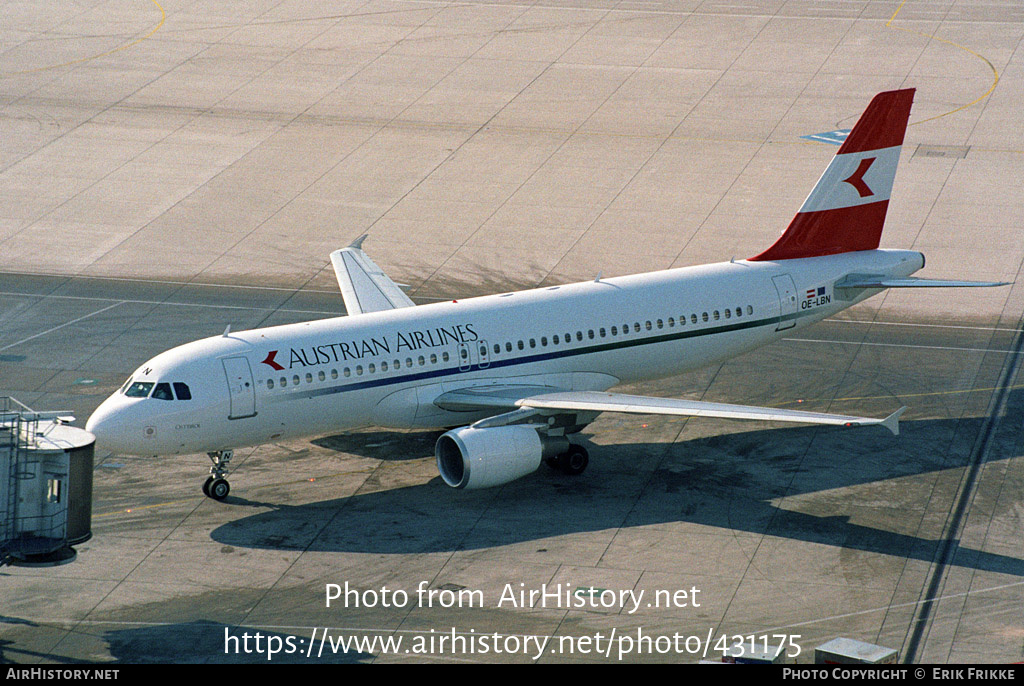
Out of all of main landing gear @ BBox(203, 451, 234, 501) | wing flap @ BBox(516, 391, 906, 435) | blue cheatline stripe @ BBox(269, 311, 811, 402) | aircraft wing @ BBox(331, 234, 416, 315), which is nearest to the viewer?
wing flap @ BBox(516, 391, 906, 435)

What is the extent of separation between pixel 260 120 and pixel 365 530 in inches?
1404

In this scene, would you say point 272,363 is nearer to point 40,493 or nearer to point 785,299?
point 40,493

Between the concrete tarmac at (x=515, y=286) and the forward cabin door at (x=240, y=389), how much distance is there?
2.58 meters

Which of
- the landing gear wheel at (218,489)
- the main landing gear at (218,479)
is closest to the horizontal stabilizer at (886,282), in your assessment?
the main landing gear at (218,479)

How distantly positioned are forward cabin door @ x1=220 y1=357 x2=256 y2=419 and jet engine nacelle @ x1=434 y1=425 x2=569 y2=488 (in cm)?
495

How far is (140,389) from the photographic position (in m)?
36.0

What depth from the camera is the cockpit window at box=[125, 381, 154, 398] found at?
1415 inches

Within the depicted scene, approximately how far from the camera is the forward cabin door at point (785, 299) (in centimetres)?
4244

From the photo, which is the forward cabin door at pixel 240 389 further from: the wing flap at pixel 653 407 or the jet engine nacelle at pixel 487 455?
the wing flap at pixel 653 407

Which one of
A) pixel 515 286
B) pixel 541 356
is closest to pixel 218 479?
pixel 541 356

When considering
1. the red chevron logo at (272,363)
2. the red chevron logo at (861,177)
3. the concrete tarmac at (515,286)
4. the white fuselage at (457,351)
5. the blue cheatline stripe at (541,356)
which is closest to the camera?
the concrete tarmac at (515,286)

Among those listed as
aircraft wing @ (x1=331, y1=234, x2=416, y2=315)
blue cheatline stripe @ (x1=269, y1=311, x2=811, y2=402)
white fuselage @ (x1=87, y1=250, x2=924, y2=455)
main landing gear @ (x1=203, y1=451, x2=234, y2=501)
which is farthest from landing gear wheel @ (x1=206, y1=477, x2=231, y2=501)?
aircraft wing @ (x1=331, y1=234, x2=416, y2=315)

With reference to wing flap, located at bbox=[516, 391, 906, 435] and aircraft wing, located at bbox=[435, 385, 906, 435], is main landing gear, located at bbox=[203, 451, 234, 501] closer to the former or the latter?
aircraft wing, located at bbox=[435, 385, 906, 435]

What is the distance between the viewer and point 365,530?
117ft
